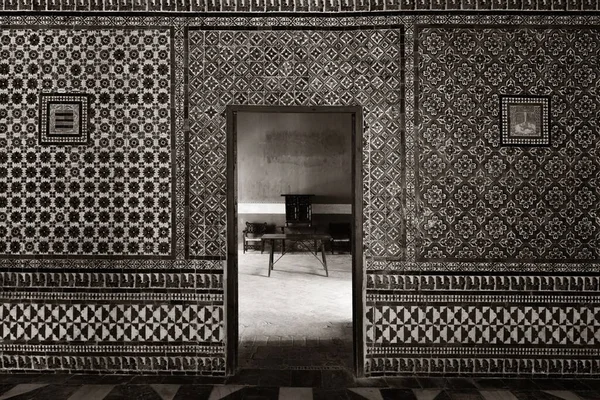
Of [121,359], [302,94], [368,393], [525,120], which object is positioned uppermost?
[302,94]

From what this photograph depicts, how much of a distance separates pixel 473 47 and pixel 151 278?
3157mm

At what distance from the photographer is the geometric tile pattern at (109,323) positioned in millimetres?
3359

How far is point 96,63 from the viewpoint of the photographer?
11.1ft

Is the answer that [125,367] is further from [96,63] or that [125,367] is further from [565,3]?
[565,3]

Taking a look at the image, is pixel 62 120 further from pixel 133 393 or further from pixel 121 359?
pixel 133 393

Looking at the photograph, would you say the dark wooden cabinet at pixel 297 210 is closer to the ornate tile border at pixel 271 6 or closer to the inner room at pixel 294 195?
the inner room at pixel 294 195

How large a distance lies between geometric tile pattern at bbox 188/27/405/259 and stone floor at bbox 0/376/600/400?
0.99 meters

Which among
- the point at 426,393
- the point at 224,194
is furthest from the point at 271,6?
the point at 426,393

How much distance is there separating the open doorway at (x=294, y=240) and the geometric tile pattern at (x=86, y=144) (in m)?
0.63

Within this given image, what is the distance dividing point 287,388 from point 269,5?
2.97 meters

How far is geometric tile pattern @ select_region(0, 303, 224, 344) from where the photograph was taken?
132 inches

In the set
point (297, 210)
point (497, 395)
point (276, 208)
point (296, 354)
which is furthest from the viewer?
point (276, 208)

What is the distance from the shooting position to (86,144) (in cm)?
338

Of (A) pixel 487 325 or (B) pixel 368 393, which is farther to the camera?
(A) pixel 487 325
